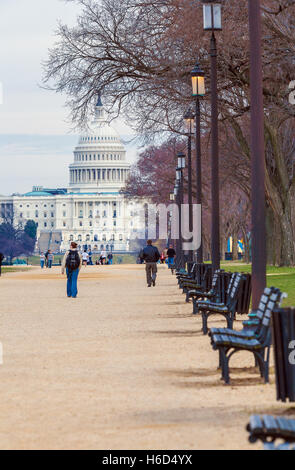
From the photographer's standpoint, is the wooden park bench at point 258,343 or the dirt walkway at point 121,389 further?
the wooden park bench at point 258,343

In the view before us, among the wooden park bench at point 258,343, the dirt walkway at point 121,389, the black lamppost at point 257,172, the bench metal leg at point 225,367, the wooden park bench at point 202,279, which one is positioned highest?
→ the black lamppost at point 257,172

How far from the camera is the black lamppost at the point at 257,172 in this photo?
15.6 m

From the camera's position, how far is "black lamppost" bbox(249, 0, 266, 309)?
1556 cm

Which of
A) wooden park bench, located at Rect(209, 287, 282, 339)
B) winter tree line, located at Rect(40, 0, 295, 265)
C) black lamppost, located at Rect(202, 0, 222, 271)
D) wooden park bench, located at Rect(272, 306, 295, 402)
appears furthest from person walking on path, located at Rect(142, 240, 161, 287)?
wooden park bench, located at Rect(272, 306, 295, 402)

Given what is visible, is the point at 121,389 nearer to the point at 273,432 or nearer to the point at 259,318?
the point at 259,318

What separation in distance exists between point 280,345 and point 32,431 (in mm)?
2160

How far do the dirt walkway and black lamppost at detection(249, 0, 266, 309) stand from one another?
1231 millimetres

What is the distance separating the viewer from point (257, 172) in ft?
52.0

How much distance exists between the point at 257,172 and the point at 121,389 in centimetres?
Answer: 515

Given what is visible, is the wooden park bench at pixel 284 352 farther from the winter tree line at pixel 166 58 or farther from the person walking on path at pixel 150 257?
the person walking on path at pixel 150 257

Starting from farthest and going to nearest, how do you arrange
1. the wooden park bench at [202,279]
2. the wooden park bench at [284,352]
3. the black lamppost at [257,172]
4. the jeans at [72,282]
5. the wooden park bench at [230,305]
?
1. the jeans at [72,282]
2. the wooden park bench at [202,279]
3. the wooden park bench at [230,305]
4. the black lamppost at [257,172]
5. the wooden park bench at [284,352]

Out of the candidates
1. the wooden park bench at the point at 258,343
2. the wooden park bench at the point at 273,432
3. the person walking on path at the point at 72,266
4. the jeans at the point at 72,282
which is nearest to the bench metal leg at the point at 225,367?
the wooden park bench at the point at 258,343

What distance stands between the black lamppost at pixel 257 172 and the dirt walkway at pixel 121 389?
1.23 meters

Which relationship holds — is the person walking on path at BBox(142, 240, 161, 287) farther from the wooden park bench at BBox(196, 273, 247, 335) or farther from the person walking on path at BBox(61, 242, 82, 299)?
the wooden park bench at BBox(196, 273, 247, 335)
